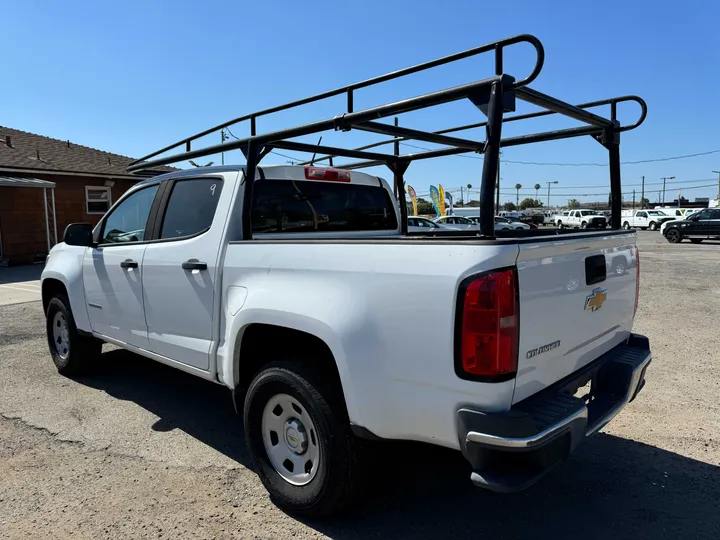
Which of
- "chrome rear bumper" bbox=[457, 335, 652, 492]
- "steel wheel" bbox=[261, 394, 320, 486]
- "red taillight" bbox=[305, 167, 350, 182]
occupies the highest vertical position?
"red taillight" bbox=[305, 167, 350, 182]

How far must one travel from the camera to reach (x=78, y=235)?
4.44m

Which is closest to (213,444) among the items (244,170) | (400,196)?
(244,170)

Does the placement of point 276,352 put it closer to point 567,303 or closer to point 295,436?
point 295,436

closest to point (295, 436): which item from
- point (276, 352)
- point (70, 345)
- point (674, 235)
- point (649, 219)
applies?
point (276, 352)

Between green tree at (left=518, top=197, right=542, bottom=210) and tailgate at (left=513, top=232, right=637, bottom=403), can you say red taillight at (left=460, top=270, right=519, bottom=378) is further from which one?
green tree at (left=518, top=197, right=542, bottom=210)

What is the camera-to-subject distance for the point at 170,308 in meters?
3.62

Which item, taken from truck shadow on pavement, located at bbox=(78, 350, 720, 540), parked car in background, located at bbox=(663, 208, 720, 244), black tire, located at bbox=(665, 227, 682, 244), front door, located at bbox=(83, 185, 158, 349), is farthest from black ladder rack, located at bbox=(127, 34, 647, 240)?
black tire, located at bbox=(665, 227, 682, 244)

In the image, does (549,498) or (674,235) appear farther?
(674,235)

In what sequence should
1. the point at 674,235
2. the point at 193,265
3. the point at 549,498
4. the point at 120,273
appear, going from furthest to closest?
the point at 674,235 → the point at 120,273 → the point at 193,265 → the point at 549,498

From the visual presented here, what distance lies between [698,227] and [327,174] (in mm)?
26428

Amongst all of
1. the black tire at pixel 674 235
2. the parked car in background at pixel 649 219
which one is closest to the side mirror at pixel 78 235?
the black tire at pixel 674 235

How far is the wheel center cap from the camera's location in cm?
277

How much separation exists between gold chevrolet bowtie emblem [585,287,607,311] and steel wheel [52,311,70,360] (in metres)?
4.70

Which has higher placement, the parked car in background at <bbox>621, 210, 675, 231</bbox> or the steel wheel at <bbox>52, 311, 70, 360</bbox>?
the parked car in background at <bbox>621, 210, 675, 231</bbox>
